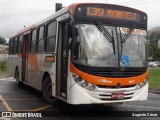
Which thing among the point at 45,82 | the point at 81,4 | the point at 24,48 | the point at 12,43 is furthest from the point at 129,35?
the point at 12,43

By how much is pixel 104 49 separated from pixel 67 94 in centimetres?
160

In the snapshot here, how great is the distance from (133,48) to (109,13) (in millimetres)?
1209

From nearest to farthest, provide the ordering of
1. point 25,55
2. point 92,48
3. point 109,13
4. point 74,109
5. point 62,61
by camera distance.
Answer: point 92,48, point 109,13, point 62,61, point 74,109, point 25,55

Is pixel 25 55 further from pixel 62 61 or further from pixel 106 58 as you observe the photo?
pixel 106 58

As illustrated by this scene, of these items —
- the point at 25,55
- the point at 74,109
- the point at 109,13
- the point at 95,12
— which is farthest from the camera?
the point at 25,55

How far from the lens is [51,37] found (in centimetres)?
1138

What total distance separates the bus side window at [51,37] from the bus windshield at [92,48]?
72.9 inches

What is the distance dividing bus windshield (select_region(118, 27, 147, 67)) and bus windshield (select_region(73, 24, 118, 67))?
0.33 metres

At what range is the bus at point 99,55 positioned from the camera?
30.1ft

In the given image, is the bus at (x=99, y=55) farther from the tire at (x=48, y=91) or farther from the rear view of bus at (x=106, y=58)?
the tire at (x=48, y=91)

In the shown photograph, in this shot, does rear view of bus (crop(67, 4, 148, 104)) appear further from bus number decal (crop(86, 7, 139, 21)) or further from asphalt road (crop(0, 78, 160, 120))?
asphalt road (crop(0, 78, 160, 120))

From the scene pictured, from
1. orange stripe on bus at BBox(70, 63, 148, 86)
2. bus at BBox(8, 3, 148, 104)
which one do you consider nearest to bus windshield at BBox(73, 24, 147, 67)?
bus at BBox(8, 3, 148, 104)

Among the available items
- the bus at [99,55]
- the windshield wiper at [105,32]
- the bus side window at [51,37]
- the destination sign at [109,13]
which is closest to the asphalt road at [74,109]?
the bus at [99,55]

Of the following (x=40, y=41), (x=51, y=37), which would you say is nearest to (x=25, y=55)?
(x=40, y=41)
